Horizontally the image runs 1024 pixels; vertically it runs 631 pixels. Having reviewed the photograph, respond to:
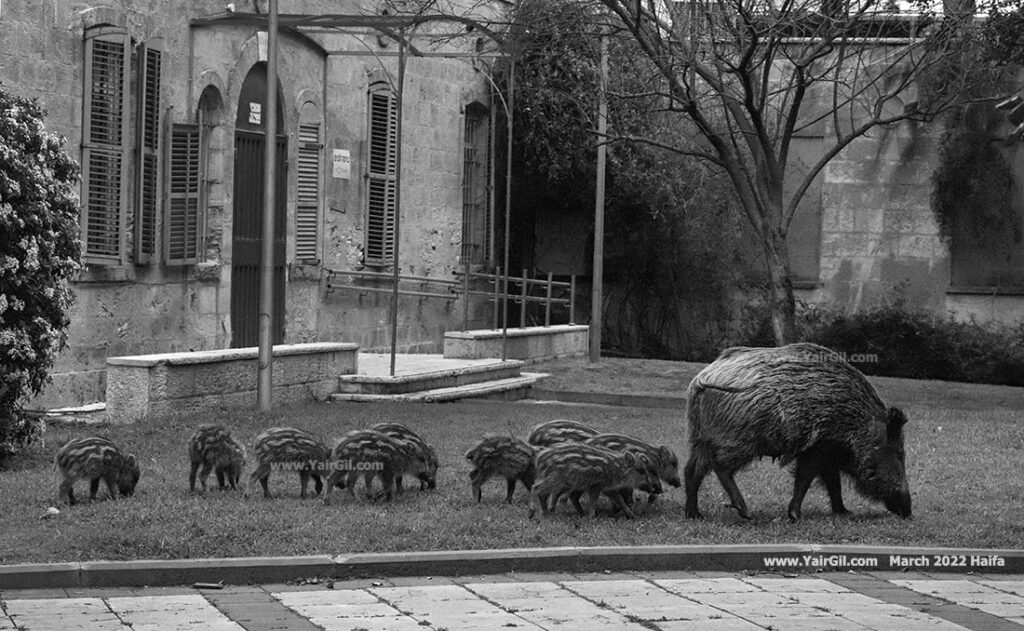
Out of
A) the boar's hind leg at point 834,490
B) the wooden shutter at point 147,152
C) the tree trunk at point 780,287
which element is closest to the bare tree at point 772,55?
the tree trunk at point 780,287

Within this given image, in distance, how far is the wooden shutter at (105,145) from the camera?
64.1 feet

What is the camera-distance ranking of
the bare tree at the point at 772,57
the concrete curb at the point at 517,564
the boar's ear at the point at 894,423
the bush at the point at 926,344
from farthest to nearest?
the bush at the point at 926,344, the bare tree at the point at 772,57, the boar's ear at the point at 894,423, the concrete curb at the point at 517,564

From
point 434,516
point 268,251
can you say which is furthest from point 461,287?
point 434,516

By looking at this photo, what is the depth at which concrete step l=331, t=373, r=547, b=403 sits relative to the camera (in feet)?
66.4

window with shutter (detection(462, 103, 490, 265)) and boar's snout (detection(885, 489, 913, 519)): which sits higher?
window with shutter (detection(462, 103, 490, 265))

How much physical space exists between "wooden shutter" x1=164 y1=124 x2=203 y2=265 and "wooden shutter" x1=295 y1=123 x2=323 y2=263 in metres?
3.41

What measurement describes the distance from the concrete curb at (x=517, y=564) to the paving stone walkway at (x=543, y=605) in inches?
4.3

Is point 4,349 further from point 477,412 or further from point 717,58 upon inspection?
point 717,58

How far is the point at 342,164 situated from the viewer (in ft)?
87.8

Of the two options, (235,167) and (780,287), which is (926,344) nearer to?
(780,287)

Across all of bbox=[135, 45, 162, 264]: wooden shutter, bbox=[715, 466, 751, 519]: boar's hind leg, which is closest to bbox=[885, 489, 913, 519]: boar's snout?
bbox=[715, 466, 751, 519]: boar's hind leg

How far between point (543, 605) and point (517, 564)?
1021mm

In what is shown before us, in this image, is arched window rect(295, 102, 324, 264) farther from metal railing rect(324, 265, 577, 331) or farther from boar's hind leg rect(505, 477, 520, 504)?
boar's hind leg rect(505, 477, 520, 504)

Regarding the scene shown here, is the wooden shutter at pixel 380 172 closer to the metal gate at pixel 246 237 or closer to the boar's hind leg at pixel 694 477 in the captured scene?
the metal gate at pixel 246 237
